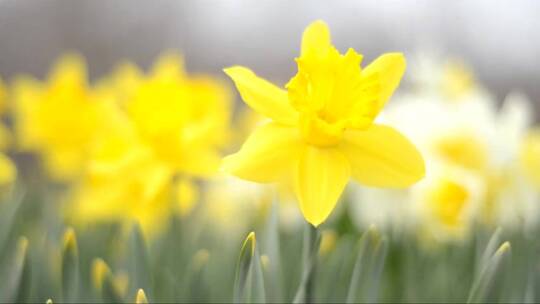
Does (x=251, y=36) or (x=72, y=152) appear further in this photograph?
(x=251, y=36)

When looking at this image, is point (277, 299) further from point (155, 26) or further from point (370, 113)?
point (155, 26)

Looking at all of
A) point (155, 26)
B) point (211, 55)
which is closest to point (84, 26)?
point (155, 26)

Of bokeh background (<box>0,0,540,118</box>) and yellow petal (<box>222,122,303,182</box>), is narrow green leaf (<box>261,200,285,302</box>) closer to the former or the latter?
yellow petal (<box>222,122,303,182</box>)

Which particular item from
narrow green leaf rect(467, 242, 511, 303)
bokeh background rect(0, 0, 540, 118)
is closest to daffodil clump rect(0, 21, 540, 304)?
narrow green leaf rect(467, 242, 511, 303)

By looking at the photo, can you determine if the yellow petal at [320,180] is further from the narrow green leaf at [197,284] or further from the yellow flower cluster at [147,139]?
the yellow flower cluster at [147,139]

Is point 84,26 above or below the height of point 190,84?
above

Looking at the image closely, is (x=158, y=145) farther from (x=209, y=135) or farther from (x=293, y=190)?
(x=293, y=190)

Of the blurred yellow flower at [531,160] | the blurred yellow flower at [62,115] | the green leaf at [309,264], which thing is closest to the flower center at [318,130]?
the green leaf at [309,264]

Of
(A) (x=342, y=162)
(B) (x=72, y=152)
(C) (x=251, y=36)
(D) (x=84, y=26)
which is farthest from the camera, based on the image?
(C) (x=251, y=36)
